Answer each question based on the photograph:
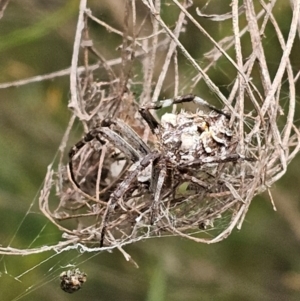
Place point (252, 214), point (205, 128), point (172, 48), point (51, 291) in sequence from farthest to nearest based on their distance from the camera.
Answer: point (252, 214), point (51, 291), point (172, 48), point (205, 128)

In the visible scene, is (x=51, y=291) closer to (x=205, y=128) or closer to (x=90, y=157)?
(x=90, y=157)

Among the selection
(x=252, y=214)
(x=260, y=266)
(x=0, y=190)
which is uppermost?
(x=0, y=190)

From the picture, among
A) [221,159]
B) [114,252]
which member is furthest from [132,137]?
[114,252]

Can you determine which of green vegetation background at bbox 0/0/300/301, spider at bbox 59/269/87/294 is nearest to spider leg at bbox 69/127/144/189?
spider at bbox 59/269/87/294

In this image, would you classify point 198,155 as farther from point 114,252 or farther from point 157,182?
point 114,252

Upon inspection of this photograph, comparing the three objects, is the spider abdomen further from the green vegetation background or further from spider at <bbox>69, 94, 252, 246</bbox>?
the green vegetation background

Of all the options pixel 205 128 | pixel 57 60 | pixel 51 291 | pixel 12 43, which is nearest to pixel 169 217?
pixel 205 128
